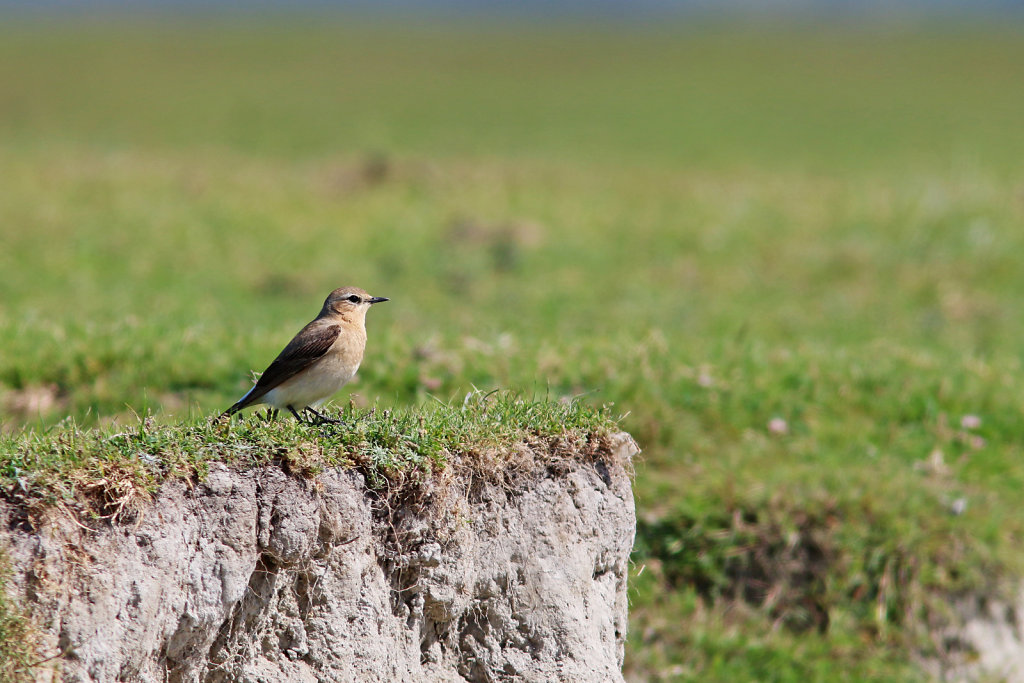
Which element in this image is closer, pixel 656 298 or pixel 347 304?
pixel 347 304

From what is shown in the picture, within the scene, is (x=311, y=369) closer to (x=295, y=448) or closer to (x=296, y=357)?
(x=296, y=357)

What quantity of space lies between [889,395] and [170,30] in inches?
2503

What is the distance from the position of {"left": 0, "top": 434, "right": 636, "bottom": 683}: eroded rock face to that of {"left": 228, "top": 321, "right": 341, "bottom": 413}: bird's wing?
1.60 m

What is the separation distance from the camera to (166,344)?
10.1 m

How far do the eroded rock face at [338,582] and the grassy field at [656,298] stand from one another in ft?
2.38

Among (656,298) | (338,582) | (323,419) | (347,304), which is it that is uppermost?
(347,304)

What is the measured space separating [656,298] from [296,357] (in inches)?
400

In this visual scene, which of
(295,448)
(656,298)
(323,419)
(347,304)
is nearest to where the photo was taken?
(295,448)

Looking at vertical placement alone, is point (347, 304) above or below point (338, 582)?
above

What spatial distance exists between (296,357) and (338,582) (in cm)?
191

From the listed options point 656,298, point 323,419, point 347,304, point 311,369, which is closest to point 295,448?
point 323,419

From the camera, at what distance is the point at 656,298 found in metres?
16.5

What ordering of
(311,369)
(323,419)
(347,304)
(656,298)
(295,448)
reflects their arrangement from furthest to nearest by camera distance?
(656,298)
(347,304)
(311,369)
(323,419)
(295,448)

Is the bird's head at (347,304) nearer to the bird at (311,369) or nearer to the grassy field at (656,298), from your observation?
the bird at (311,369)
